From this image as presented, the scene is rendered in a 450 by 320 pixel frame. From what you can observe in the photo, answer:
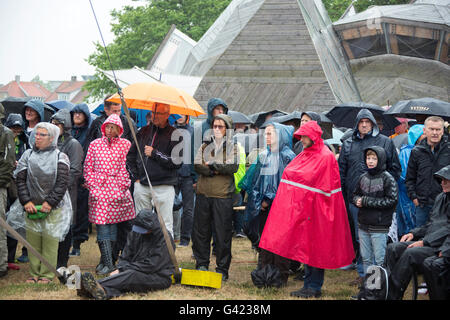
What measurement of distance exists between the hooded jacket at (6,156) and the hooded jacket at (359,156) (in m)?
4.24

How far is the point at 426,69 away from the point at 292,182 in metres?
22.6

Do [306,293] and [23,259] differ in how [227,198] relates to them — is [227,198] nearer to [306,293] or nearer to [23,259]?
[306,293]

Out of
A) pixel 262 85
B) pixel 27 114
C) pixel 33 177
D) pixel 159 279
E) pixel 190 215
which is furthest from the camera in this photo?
pixel 262 85

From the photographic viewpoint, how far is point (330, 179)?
257 inches

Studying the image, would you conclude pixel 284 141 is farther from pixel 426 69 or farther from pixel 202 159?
pixel 426 69

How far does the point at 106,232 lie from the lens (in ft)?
24.3

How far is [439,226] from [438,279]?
74cm

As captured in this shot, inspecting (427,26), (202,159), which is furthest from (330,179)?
(427,26)

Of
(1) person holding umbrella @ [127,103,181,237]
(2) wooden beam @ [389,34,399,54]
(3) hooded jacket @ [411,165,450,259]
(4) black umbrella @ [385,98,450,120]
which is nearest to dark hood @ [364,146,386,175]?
(3) hooded jacket @ [411,165,450,259]

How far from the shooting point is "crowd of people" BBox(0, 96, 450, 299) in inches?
250

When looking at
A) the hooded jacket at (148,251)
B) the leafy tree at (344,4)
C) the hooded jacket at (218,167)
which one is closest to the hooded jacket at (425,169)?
the hooded jacket at (218,167)

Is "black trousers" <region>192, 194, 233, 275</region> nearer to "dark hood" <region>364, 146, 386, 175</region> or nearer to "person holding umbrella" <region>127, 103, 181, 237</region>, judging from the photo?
"person holding umbrella" <region>127, 103, 181, 237</region>

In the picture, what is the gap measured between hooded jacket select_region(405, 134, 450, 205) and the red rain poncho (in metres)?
1.16

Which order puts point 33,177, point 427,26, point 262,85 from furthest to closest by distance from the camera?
point 427,26, point 262,85, point 33,177
